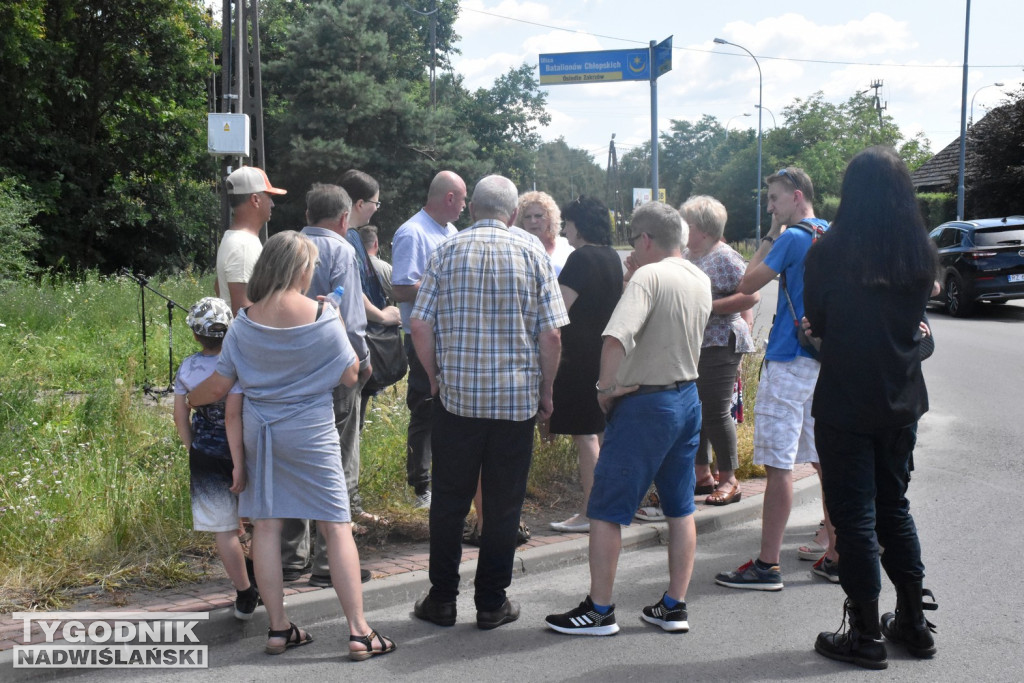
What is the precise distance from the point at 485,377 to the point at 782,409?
5.34ft

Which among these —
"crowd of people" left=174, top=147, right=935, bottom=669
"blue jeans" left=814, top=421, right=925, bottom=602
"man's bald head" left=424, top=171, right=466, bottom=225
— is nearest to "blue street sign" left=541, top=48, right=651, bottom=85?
"man's bald head" left=424, top=171, right=466, bottom=225

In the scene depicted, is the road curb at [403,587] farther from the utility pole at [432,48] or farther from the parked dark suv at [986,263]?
the utility pole at [432,48]

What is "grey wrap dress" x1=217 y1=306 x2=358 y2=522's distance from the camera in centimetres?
388

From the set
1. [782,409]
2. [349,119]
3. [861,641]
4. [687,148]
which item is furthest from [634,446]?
[687,148]

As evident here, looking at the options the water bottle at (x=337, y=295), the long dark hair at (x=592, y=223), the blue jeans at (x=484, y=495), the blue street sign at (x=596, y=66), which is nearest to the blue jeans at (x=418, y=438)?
the water bottle at (x=337, y=295)

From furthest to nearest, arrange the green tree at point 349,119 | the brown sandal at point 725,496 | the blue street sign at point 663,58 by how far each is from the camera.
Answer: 1. the green tree at point 349,119
2. the blue street sign at point 663,58
3. the brown sandal at point 725,496

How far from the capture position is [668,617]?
4.33m

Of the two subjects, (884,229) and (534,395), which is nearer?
(884,229)

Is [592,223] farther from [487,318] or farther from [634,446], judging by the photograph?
[634,446]

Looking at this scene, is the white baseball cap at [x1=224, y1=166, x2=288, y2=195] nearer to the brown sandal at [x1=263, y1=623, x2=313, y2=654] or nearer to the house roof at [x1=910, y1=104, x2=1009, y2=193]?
the brown sandal at [x1=263, y1=623, x2=313, y2=654]

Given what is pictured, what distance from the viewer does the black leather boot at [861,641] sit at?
3.85m

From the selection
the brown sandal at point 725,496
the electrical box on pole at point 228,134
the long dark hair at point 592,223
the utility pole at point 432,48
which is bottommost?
the brown sandal at point 725,496

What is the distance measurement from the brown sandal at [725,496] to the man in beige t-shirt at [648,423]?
1.93m

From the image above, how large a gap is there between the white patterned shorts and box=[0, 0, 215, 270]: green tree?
2508 cm
